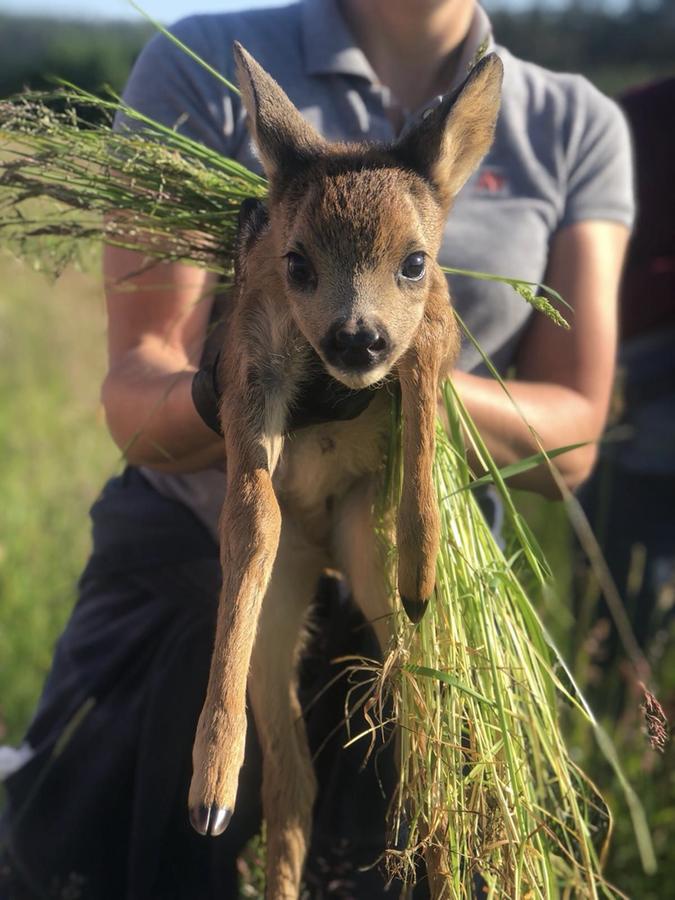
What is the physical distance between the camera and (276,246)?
1.64 meters

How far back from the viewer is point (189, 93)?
7.58ft

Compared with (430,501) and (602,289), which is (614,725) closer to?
(602,289)

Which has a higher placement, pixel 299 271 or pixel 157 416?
pixel 299 271

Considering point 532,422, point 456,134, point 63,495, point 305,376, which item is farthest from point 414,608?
point 63,495

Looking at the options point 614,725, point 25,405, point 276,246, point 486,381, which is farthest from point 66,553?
point 276,246

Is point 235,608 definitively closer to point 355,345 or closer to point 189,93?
point 355,345

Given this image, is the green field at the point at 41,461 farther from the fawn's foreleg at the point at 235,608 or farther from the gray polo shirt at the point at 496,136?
the fawn's foreleg at the point at 235,608

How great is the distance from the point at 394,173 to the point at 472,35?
108 centimetres

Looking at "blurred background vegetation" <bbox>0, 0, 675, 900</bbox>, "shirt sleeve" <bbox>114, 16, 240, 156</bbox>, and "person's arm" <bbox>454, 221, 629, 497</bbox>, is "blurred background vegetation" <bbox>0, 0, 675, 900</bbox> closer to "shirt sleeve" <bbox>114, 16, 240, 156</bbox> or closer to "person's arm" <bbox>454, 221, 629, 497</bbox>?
"shirt sleeve" <bbox>114, 16, 240, 156</bbox>

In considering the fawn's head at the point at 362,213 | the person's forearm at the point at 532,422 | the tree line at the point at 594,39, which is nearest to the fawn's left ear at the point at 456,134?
the fawn's head at the point at 362,213

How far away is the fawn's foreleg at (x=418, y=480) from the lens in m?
1.56

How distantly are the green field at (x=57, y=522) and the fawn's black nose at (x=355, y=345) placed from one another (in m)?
0.78

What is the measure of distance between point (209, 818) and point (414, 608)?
0.41 meters

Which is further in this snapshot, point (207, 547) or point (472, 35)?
point (472, 35)
